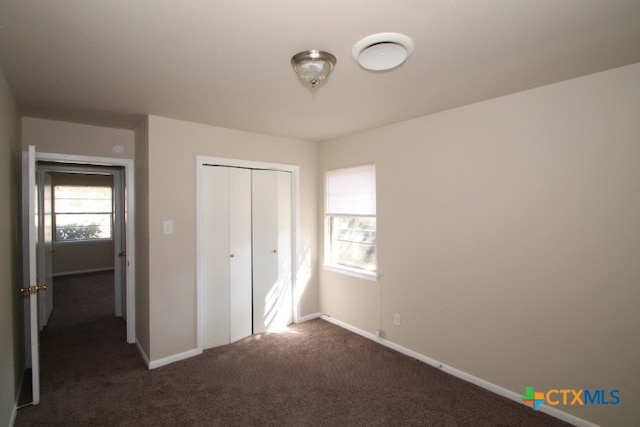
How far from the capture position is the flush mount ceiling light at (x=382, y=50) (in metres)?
1.63

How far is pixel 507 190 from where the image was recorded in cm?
250

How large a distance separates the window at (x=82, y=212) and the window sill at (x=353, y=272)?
245 inches

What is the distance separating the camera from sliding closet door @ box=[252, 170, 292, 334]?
3799 mm

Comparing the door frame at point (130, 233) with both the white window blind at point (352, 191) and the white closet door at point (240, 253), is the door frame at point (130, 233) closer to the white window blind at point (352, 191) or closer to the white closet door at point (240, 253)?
the white closet door at point (240, 253)

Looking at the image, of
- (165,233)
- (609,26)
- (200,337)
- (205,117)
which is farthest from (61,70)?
(609,26)

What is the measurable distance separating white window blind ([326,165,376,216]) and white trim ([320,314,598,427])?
4.68 ft

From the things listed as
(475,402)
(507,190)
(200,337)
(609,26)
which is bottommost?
(475,402)

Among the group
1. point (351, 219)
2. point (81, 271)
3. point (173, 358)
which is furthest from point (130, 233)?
point (81, 271)

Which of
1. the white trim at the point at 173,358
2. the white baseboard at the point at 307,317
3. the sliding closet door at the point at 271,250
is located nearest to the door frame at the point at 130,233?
the white trim at the point at 173,358

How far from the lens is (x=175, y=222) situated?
3.14m

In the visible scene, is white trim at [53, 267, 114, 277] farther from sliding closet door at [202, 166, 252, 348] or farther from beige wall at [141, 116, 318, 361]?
sliding closet door at [202, 166, 252, 348]

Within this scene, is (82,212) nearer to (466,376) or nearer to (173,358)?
(173,358)

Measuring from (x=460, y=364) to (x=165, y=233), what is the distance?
3.06m

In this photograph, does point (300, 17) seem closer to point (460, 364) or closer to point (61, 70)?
point (61, 70)
